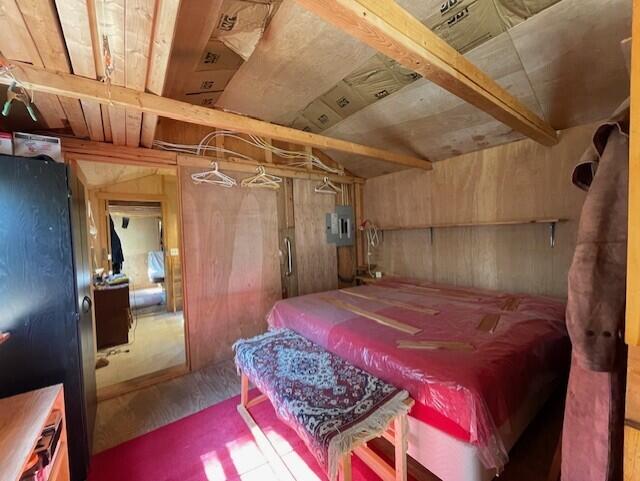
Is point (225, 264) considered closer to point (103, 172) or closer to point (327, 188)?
point (327, 188)

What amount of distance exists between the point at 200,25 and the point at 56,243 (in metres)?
1.45

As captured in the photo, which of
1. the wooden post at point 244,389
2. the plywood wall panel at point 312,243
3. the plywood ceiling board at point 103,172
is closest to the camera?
the wooden post at point 244,389

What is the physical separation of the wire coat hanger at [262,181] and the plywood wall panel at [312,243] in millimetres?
336

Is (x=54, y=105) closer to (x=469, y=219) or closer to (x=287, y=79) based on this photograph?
(x=287, y=79)

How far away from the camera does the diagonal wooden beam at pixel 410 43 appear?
3.24ft

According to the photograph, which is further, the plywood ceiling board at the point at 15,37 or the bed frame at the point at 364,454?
the bed frame at the point at 364,454

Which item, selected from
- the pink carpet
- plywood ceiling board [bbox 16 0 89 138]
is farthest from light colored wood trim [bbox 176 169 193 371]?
plywood ceiling board [bbox 16 0 89 138]

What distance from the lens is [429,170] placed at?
359 cm

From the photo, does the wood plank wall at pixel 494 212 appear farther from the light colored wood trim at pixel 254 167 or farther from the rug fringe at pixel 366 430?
the rug fringe at pixel 366 430

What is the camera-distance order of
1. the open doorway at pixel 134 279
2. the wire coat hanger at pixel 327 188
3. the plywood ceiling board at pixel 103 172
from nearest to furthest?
the open doorway at pixel 134 279 → the plywood ceiling board at pixel 103 172 → the wire coat hanger at pixel 327 188

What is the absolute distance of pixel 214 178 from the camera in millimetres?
3078

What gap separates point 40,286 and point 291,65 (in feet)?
7.03

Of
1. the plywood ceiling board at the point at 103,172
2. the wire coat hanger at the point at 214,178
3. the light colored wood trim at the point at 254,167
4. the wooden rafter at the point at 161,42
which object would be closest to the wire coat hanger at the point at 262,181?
the light colored wood trim at the point at 254,167

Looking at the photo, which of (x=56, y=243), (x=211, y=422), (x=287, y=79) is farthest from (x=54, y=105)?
(x=211, y=422)
